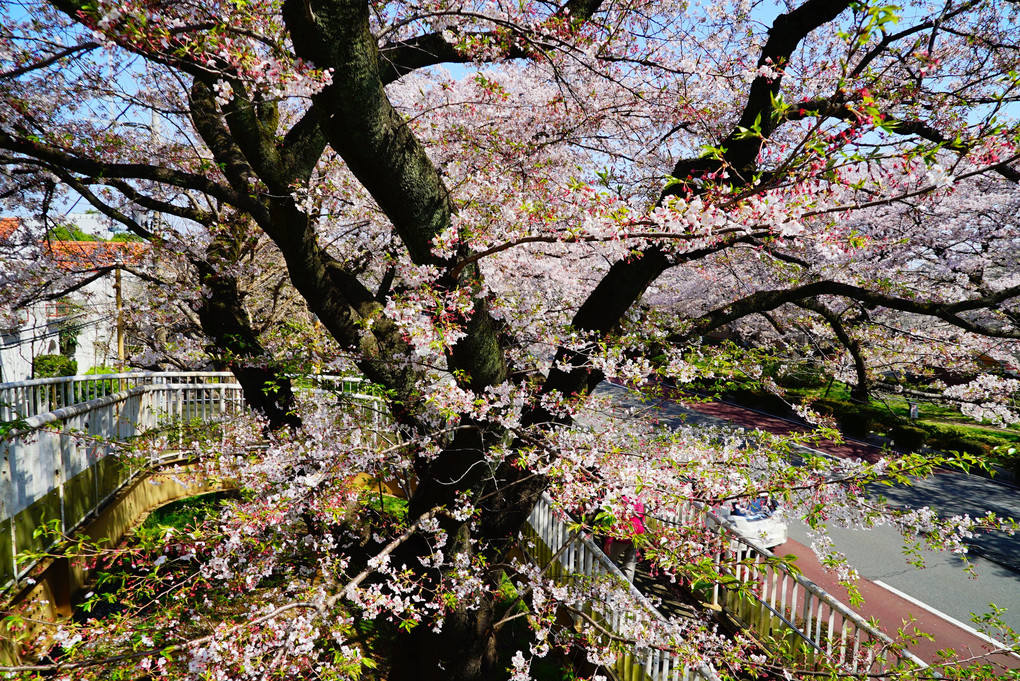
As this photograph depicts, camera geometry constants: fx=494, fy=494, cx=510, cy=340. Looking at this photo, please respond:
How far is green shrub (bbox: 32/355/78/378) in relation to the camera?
17.5 m

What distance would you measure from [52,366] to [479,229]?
868 inches

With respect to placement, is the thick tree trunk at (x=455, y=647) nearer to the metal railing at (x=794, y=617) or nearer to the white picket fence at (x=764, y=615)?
the white picket fence at (x=764, y=615)

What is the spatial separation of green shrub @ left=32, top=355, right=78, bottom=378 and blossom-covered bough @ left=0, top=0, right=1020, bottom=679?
45.6 feet

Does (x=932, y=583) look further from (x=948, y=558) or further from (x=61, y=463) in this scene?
(x=61, y=463)

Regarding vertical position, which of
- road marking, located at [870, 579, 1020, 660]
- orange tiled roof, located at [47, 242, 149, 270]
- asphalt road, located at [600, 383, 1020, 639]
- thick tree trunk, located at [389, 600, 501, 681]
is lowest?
road marking, located at [870, 579, 1020, 660]

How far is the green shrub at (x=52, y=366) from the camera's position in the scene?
17.5m

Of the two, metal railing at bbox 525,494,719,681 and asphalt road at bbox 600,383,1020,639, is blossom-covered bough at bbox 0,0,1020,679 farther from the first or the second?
asphalt road at bbox 600,383,1020,639

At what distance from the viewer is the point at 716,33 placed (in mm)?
6230

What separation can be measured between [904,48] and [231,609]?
9.33 metres

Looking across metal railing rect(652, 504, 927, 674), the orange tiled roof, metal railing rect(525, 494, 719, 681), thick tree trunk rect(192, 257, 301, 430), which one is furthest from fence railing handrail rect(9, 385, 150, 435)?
metal railing rect(652, 504, 927, 674)

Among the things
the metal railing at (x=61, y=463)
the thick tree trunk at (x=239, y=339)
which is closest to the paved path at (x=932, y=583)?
the thick tree trunk at (x=239, y=339)

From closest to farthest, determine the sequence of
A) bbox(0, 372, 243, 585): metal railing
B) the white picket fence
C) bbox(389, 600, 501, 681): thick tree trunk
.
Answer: the white picket fence → bbox(0, 372, 243, 585): metal railing → bbox(389, 600, 501, 681): thick tree trunk

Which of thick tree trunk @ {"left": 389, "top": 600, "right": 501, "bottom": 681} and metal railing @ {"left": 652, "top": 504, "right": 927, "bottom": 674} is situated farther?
thick tree trunk @ {"left": 389, "top": 600, "right": 501, "bottom": 681}

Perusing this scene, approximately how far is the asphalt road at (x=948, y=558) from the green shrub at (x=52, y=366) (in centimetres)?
2045
